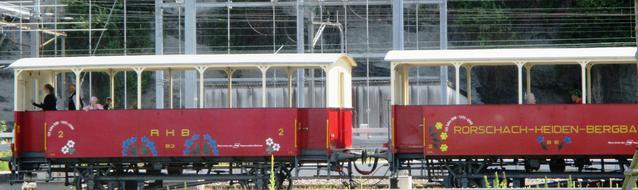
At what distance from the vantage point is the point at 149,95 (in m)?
48.9

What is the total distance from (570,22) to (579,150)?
78.8ft

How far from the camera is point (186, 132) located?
920 inches

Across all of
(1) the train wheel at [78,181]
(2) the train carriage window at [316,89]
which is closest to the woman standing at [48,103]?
(1) the train wheel at [78,181]

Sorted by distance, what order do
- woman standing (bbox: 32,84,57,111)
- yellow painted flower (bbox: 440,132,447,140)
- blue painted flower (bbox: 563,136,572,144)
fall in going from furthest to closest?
→ woman standing (bbox: 32,84,57,111) → yellow painted flower (bbox: 440,132,447,140) → blue painted flower (bbox: 563,136,572,144)

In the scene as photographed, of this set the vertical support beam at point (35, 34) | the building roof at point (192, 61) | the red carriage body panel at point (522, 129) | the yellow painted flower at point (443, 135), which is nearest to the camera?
the red carriage body panel at point (522, 129)

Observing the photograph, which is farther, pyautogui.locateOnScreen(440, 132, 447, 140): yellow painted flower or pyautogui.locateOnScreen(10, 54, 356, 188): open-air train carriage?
pyautogui.locateOnScreen(10, 54, 356, 188): open-air train carriage

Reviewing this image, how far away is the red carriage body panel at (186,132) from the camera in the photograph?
23.1 m

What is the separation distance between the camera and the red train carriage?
22.7 m

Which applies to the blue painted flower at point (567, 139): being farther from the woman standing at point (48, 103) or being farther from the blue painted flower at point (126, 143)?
the woman standing at point (48, 103)

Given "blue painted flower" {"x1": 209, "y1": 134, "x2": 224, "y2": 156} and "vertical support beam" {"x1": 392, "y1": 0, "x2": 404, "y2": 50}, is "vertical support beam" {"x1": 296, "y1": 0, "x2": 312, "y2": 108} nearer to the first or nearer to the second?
Result: "vertical support beam" {"x1": 392, "y1": 0, "x2": 404, "y2": 50}

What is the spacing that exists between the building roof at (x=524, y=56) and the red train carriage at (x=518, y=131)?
0.02 meters

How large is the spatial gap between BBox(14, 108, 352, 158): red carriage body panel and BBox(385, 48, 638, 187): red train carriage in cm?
182

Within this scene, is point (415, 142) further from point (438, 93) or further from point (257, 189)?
point (438, 93)

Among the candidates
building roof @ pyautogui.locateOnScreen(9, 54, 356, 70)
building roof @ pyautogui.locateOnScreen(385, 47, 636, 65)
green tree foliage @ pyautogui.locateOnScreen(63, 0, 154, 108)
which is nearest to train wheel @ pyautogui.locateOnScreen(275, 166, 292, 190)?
building roof @ pyautogui.locateOnScreen(9, 54, 356, 70)
